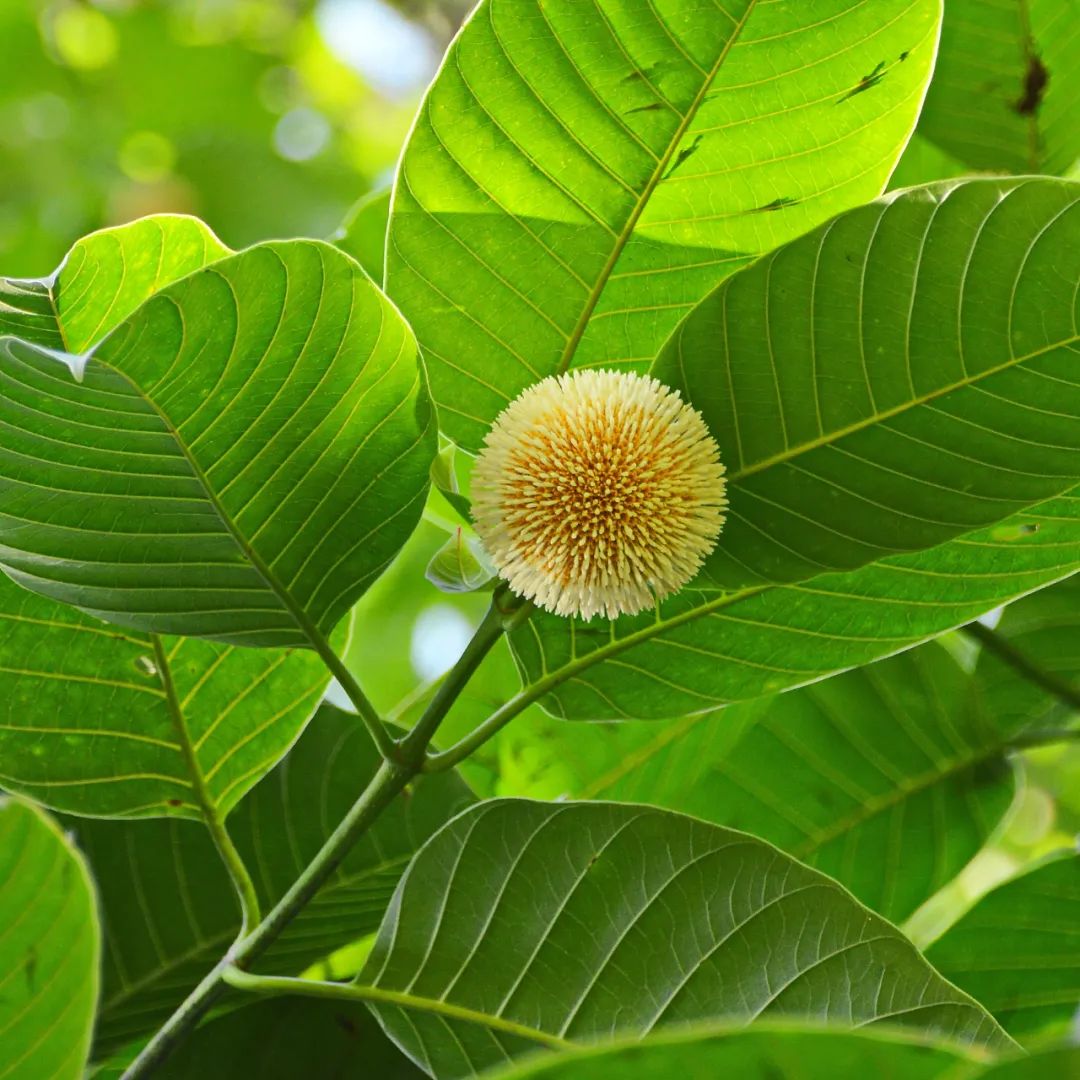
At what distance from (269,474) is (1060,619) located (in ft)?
2.85

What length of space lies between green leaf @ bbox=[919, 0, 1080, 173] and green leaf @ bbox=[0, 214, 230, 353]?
716 mm

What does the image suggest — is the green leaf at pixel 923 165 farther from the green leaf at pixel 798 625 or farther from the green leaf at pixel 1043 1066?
the green leaf at pixel 1043 1066

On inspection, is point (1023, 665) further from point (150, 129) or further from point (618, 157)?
point (150, 129)

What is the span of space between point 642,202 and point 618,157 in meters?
0.03

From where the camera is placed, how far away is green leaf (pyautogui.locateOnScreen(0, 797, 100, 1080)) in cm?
63

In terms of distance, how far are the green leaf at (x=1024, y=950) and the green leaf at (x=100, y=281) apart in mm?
843

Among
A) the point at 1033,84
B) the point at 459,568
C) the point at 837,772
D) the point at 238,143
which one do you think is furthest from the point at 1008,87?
the point at 238,143

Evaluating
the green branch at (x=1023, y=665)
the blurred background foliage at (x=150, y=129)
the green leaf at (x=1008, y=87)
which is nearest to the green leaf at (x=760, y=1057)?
the green branch at (x=1023, y=665)

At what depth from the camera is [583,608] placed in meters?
0.65

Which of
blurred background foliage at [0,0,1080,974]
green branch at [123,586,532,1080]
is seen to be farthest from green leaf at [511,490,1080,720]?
blurred background foliage at [0,0,1080,974]

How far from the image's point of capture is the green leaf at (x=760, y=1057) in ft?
1.21

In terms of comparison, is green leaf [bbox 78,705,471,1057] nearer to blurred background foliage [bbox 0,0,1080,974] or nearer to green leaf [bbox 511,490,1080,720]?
green leaf [bbox 511,490,1080,720]

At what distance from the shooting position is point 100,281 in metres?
0.75

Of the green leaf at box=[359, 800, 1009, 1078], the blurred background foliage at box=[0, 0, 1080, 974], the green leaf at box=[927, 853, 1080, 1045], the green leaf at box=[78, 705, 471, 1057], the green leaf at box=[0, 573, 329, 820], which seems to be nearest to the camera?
the green leaf at box=[359, 800, 1009, 1078]
